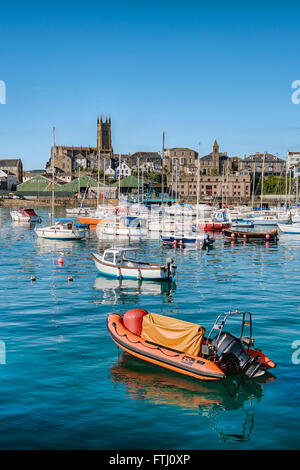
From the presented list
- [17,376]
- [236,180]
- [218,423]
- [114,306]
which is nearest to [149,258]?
[114,306]

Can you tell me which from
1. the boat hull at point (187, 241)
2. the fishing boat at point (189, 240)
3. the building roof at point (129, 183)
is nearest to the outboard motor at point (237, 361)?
the fishing boat at point (189, 240)

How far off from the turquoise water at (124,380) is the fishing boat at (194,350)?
573 mm

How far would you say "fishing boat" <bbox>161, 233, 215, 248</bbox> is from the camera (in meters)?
60.1

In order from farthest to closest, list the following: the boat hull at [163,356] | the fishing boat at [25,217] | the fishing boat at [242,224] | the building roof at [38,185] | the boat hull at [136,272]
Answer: the building roof at [38,185] → the fishing boat at [25,217] → the fishing boat at [242,224] → the boat hull at [136,272] → the boat hull at [163,356]

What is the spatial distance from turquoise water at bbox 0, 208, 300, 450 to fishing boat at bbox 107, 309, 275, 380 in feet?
1.88

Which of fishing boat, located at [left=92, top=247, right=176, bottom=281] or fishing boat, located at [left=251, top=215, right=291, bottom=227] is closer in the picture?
fishing boat, located at [left=92, top=247, right=176, bottom=281]

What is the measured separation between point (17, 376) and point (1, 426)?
3799mm

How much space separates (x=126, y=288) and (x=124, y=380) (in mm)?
16352

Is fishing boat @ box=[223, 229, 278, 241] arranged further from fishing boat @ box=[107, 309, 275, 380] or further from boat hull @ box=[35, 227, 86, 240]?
fishing boat @ box=[107, 309, 275, 380]

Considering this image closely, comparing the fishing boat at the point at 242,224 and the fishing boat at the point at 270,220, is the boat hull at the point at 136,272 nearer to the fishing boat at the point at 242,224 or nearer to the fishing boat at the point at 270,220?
the fishing boat at the point at 242,224

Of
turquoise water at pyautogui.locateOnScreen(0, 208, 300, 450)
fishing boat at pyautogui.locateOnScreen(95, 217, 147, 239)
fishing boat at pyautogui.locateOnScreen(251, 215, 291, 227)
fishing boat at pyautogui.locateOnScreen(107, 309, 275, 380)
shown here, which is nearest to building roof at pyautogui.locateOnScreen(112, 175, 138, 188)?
fishing boat at pyautogui.locateOnScreen(251, 215, 291, 227)

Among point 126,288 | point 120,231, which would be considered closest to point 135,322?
point 126,288

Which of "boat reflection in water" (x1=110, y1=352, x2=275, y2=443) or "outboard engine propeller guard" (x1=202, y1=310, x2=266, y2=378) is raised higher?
"outboard engine propeller guard" (x1=202, y1=310, x2=266, y2=378)

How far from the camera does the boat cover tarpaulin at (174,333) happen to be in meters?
18.3
